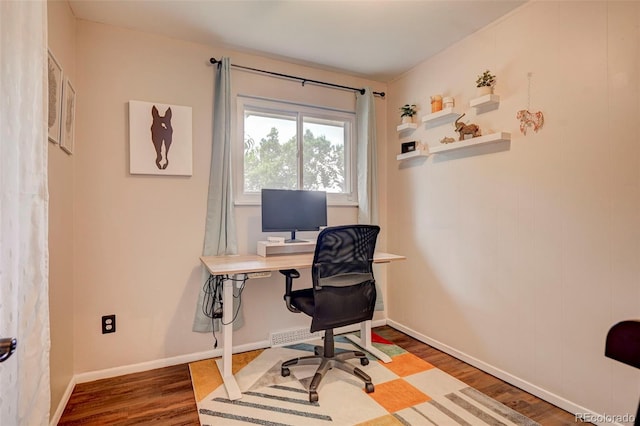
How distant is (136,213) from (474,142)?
247cm

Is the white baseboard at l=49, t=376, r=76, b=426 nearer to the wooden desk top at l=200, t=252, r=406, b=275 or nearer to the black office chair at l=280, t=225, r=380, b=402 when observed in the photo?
the wooden desk top at l=200, t=252, r=406, b=275

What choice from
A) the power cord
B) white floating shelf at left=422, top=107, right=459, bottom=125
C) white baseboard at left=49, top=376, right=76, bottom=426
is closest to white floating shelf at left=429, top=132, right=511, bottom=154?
white floating shelf at left=422, top=107, right=459, bottom=125

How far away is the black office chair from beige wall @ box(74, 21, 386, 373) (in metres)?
0.87

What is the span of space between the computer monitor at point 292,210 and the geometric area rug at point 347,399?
1.01 m

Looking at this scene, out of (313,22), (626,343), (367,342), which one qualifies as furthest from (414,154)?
(626,343)

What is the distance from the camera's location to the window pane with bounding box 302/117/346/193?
9.85ft

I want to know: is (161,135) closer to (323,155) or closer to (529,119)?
(323,155)

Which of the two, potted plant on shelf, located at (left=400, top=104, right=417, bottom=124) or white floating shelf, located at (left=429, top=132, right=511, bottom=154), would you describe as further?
potted plant on shelf, located at (left=400, top=104, right=417, bottom=124)

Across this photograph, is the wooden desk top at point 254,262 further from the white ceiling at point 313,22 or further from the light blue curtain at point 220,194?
the white ceiling at point 313,22

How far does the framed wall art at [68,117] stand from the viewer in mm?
1838

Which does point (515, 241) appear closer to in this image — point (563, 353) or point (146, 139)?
point (563, 353)

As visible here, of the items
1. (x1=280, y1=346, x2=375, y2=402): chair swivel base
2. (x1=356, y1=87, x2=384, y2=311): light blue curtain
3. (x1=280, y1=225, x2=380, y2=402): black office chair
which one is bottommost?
(x1=280, y1=346, x2=375, y2=402): chair swivel base

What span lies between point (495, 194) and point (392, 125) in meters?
1.32

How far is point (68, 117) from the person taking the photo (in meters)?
1.96
